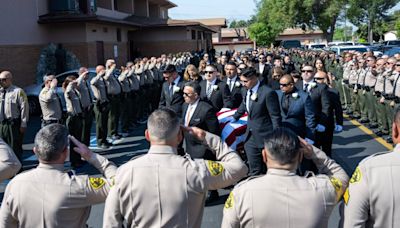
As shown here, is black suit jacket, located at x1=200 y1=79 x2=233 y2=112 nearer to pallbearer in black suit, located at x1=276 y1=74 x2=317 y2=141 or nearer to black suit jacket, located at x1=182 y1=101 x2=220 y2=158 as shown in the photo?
pallbearer in black suit, located at x1=276 y1=74 x2=317 y2=141

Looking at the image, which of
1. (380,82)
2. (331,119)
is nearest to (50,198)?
(331,119)

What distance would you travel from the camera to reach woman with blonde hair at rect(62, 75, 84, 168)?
9688 millimetres

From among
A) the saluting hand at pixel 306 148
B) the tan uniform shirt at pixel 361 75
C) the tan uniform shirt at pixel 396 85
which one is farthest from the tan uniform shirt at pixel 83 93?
the saluting hand at pixel 306 148

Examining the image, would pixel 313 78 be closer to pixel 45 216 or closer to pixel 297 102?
pixel 297 102

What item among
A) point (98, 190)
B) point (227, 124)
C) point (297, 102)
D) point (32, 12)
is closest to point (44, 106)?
point (227, 124)

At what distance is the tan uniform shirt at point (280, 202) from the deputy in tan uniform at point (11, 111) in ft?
22.5

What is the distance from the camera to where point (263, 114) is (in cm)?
670

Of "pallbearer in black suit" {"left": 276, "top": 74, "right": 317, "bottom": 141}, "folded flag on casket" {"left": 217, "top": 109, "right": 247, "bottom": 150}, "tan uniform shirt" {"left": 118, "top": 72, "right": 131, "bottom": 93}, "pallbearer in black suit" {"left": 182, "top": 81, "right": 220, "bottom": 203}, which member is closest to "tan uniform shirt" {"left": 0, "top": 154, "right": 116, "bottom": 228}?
"pallbearer in black suit" {"left": 182, "top": 81, "right": 220, "bottom": 203}

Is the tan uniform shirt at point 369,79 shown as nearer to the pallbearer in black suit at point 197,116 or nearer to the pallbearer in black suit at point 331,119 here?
the pallbearer in black suit at point 331,119

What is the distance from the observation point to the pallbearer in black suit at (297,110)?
23.2 ft

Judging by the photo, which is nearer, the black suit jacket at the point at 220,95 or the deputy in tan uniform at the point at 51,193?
the deputy in tan uniform at the point at 51,193

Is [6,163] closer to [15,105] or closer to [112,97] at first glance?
[15,105]

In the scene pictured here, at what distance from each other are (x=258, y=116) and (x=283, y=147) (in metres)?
3.87

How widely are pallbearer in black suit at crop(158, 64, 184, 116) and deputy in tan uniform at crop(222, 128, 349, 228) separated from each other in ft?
16.5
